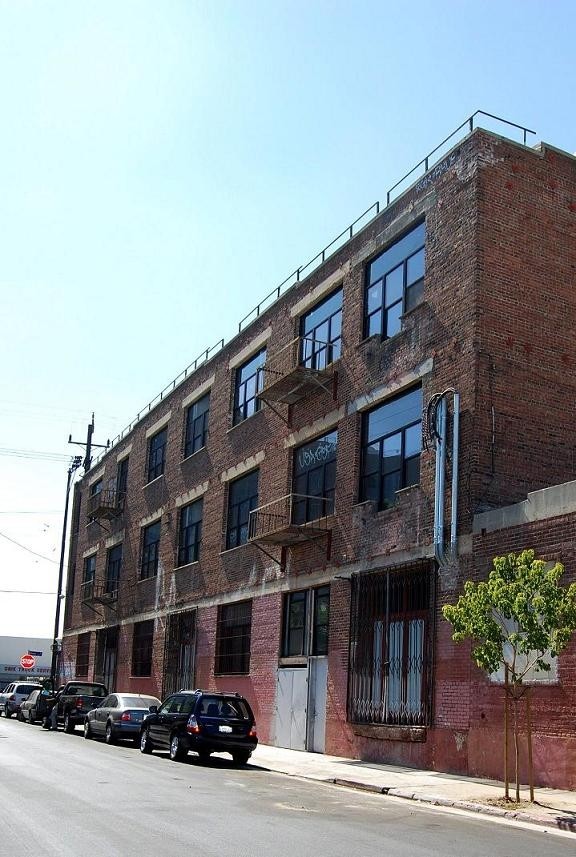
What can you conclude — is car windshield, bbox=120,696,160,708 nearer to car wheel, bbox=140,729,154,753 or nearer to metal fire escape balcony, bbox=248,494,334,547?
car wheel, bbox=140,729,154,753

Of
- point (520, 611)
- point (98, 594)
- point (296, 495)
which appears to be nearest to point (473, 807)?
point (520, 611)

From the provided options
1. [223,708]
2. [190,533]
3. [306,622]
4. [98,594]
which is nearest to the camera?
[223,708]

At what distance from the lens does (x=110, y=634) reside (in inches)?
1745

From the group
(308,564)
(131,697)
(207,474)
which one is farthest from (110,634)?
(308,564)

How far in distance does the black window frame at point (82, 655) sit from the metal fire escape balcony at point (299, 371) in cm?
2434

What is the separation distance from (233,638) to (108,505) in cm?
1671

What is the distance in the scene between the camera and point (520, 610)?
14734mm

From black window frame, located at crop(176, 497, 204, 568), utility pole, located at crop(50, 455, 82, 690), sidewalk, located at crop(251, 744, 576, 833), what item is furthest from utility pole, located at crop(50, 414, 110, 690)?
sidewalk, located at crop(251, 744, 576, 833)

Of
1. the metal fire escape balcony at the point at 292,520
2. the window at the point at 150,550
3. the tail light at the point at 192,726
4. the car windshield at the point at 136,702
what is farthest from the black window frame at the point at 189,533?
the tail light at the point at 192,726

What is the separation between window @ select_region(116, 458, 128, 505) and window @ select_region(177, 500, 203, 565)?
8.93 metres

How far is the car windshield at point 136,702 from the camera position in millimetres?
26344

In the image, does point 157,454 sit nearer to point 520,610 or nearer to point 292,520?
point 292,520

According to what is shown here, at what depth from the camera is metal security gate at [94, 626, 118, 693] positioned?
1700 inches

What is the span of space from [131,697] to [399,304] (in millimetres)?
12853
